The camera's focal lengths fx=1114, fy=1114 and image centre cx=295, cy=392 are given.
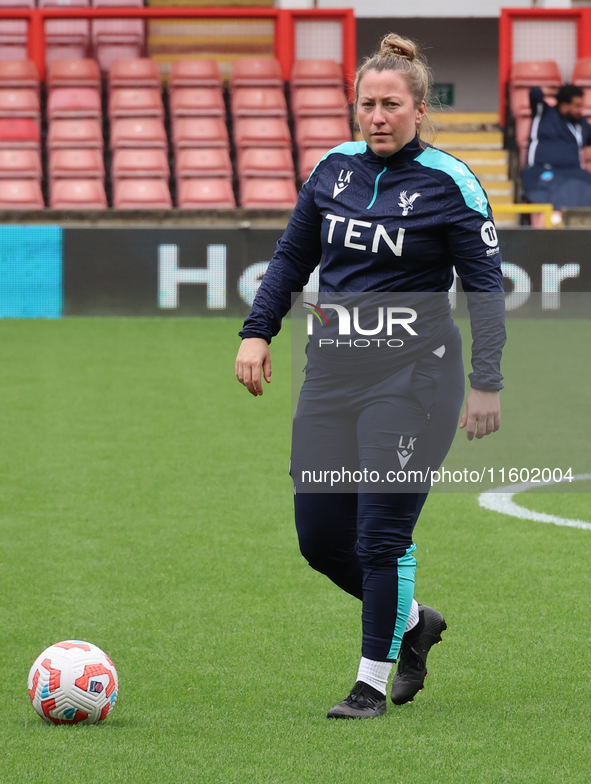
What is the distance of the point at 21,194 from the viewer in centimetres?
1480

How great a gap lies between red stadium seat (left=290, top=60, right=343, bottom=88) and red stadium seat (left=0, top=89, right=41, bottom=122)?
379cm

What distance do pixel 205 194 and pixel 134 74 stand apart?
8.93ft

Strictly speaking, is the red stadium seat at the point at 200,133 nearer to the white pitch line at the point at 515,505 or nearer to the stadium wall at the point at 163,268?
the stadium wall at the point at 163,268

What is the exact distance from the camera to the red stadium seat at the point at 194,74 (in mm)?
16516

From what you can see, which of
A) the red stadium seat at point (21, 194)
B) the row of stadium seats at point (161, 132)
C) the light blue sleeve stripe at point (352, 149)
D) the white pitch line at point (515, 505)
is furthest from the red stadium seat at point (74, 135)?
the light blue sleeve stripe at point (352, 149)

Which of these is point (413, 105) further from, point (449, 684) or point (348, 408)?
point (449, 684)

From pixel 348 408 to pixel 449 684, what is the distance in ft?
2.94

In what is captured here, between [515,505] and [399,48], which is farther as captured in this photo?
[515,505]

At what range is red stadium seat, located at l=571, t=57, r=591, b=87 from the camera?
16.9m

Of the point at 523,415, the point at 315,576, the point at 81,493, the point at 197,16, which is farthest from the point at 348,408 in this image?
the point at 197,16

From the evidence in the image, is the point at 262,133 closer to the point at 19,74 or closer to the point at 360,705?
the point at 19,74

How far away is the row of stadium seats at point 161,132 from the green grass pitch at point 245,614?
778 cm

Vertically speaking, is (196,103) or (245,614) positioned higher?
(196,103)

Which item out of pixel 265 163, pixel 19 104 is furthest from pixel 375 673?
pixel 19 104
